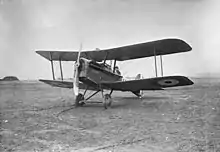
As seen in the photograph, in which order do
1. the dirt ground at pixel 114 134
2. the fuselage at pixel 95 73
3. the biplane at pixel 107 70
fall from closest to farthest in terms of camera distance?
the dirt ground at pixel 114 134 < the biplane at pixel 107 70 < the fuselage at pixel 95 73

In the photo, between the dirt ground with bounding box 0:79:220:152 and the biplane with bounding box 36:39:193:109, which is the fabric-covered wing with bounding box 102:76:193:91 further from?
the dirt ground with bounding box 0:79:220:152

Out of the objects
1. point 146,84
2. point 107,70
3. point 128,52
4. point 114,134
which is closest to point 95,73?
point 107,70

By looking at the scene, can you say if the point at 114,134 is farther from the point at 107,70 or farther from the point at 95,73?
the point at 107,70

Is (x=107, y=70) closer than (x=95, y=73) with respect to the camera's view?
No

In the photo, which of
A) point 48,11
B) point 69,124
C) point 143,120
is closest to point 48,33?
point 48,11

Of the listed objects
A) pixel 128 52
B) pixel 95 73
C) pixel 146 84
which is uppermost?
pixel 128 52

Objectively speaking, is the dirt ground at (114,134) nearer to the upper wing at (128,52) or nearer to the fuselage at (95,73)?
the upper wing at (128,52)

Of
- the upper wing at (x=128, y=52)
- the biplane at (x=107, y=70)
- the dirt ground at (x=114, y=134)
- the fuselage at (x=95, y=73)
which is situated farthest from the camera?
the fuselage at (x=95, y=73)

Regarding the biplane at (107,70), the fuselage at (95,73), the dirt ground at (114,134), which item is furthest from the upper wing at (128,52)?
the dirt ground at (114,134)

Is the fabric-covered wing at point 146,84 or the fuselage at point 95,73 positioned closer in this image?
the fabric-covered wing at point 146,84
